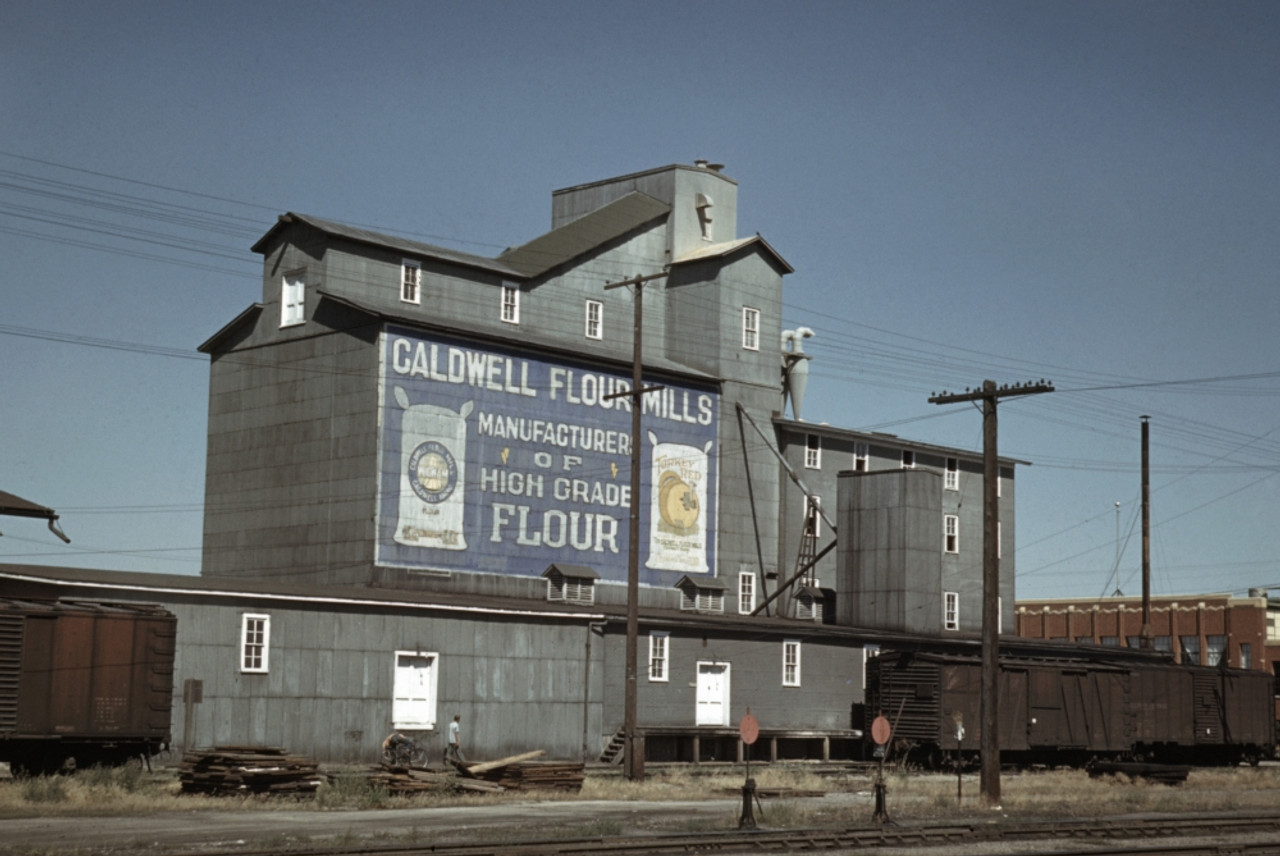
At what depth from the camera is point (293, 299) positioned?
55.6 metres

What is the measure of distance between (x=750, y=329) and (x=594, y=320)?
24.5ft

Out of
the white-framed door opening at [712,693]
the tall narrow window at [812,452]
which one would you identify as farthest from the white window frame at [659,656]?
the tall narrow window at [812,452]

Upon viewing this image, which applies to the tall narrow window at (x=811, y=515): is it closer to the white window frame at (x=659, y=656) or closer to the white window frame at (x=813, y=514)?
the white window frame at (x=813, y=514)

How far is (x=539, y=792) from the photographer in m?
35.7

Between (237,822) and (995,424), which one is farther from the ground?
(995,424)

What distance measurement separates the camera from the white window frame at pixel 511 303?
57781mm

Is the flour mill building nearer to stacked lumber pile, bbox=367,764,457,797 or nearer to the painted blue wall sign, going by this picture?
the painted blue wall sign

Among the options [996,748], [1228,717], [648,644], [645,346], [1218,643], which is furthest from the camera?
[1218,643]

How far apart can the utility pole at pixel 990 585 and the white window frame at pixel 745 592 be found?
26580mm

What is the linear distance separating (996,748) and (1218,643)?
5891 centimetres

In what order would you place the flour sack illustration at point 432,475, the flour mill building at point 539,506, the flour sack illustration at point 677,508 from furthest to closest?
1. the flour sack illustration at point 677,508
2. the flour sack illustration at point 432,475
3. the flour mill building at point 539,506

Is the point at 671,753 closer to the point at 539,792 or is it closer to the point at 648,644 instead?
the point at 648,644

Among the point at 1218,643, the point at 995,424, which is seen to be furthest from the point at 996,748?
the point at 1218,643

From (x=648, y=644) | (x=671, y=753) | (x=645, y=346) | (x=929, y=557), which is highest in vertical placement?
(x=645, y=346)
